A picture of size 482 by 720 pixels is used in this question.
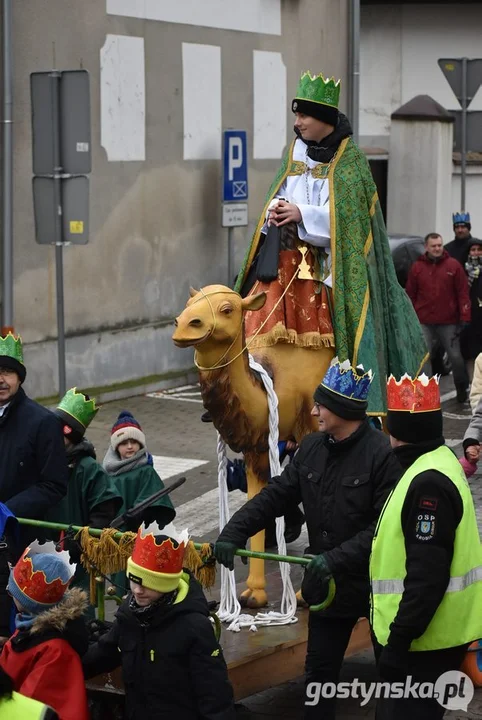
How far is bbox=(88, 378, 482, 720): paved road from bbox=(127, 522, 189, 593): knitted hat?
194 cm

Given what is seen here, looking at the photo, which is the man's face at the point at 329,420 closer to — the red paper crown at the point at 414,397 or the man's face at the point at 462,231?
the red paper crown at the point at 414,397

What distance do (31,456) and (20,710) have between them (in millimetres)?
3143

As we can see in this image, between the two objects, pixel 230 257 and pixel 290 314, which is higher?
pixel 290 314

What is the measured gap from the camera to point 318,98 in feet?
29.1

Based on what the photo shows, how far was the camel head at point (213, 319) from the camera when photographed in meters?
7.86

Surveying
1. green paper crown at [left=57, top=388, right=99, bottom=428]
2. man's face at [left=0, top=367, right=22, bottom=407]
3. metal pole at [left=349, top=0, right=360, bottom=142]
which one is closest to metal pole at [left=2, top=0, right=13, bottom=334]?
green paper crown at [left=57, top=388, right=99, bottom=428]

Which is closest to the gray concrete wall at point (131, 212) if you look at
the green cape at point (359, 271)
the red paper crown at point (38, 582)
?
the green cape at point (359, 271)

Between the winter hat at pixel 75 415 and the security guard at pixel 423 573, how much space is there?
2.67 meters

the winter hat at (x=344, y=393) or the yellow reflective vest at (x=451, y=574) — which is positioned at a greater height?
the winter hat at (x=344, y=393)

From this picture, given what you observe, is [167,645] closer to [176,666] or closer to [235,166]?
[176,666]

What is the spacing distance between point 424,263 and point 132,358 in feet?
11.1

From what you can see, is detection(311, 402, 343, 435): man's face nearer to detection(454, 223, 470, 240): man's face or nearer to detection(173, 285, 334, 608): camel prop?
detection(173, 285, 334, 608): camel prop

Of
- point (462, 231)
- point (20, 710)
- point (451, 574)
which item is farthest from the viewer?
point (462, 231)

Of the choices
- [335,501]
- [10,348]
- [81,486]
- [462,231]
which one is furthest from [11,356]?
[462,231]
